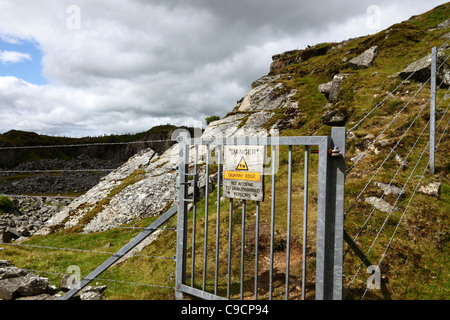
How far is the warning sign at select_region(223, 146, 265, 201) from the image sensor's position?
5.02 metres

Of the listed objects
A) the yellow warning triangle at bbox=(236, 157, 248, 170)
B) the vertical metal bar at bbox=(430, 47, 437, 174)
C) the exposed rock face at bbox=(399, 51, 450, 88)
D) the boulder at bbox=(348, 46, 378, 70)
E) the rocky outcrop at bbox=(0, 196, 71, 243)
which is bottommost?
the rocky outcrop at bbox=(0, 196, 71, 243)

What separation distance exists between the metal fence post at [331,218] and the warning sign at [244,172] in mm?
1090

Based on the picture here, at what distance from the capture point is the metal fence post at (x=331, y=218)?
4.32 meters

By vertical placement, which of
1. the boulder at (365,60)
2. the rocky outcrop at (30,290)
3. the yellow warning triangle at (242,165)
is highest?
the boulder at (365,60)

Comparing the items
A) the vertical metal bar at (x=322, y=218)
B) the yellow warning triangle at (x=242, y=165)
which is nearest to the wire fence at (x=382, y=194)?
the vertical metal bar at (x=322, y=218)

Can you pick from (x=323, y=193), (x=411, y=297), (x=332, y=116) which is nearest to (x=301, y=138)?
(x=323, y=193)

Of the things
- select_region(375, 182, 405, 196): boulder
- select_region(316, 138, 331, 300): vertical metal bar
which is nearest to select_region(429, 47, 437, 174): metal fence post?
select_region(375, 182, 405, 196): boulder

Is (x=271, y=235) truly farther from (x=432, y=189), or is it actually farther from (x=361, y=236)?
(x=432, y=189)

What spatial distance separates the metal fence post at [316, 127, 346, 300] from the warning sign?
3.57ft

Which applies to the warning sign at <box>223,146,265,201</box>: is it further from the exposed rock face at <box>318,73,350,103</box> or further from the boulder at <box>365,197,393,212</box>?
the exposed rock face at <box>318,73,350,103</box>

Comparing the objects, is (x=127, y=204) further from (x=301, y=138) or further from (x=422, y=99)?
(x=422, y=99)

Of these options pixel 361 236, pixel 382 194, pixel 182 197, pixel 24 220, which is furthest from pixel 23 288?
pixel 24 220

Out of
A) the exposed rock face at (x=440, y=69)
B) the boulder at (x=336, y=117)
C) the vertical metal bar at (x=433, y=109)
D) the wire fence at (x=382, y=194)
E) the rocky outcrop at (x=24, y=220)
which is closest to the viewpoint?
the wire fence at (x=382, y=194)

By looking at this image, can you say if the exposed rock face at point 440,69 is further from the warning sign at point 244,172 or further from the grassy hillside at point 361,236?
the warning sign at point 244,172
